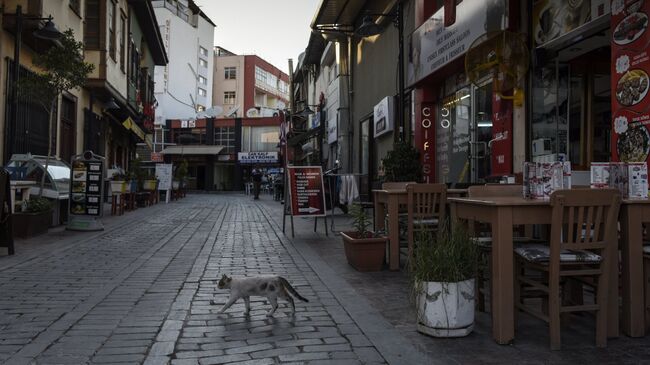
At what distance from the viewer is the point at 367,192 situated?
18219 millimetres

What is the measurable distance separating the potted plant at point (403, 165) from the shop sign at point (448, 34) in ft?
5.28

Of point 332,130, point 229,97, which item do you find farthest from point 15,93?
point 229,97

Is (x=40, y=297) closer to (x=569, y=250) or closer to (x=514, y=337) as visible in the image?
(x=514, y=337)

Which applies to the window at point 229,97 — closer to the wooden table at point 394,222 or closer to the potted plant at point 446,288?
the wooden table at point 394,222

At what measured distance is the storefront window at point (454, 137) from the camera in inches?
Result: 419

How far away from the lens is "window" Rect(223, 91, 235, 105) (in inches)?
2804

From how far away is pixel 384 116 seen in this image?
49.3 feet

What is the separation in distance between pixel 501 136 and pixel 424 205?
2785 mm

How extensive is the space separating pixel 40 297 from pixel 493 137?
686cm

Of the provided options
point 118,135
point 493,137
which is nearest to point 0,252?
point 493,137

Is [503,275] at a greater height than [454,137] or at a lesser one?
lesser

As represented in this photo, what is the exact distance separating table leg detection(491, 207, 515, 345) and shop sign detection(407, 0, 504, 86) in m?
5.46

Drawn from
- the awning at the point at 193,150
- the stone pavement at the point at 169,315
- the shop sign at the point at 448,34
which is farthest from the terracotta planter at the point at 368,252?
the awning at the point at 193,150

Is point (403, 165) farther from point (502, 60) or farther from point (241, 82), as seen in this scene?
point (241, 82)
